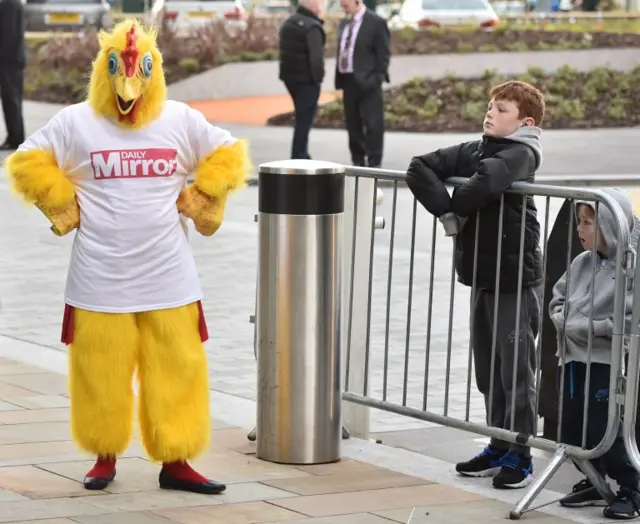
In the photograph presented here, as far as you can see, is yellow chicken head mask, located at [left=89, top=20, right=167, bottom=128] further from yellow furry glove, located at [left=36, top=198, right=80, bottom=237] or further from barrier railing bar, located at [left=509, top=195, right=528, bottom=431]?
barrier railing bar, located at [left=509, top=195, right=528, bottom=431]

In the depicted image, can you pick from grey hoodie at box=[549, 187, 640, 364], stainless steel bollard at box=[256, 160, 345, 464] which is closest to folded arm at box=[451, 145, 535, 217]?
grey hoodie at box=[549, 187, 640, 364]

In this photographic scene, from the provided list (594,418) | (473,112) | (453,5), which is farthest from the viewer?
(453,5)

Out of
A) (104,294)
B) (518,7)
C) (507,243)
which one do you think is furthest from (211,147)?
(518,7)

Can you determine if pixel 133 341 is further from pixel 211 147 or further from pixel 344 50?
pixel 344 50

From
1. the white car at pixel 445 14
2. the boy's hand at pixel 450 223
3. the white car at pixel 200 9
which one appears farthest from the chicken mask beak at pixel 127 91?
the white car at pixel 200 9

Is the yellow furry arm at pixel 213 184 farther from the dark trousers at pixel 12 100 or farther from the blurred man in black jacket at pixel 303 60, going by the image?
the dark trousers at pixel 12 100

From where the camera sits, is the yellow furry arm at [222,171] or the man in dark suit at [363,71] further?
the man in dark suit at [363,71]

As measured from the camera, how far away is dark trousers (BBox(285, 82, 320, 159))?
1778 cm

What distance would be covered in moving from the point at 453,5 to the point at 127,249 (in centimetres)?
2998

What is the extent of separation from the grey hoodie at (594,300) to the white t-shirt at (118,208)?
4.88ft

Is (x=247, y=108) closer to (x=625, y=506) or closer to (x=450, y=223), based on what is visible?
(x=450, y=223)

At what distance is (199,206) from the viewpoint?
20.0 ft

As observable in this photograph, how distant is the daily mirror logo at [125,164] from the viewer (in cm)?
588

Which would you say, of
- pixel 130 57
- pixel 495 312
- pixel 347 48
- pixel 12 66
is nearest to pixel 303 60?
pixel 347 48
